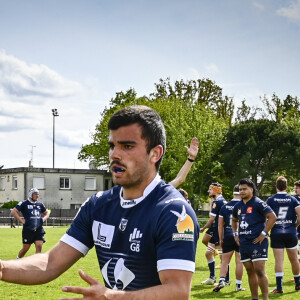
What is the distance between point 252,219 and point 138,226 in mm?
7841

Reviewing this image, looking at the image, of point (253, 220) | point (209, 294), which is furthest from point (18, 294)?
point (253, 220)

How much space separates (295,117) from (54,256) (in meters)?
67.5

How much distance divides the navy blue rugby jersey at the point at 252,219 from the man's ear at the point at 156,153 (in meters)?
7.67

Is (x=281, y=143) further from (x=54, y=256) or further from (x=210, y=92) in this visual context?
(x=54, y=256)

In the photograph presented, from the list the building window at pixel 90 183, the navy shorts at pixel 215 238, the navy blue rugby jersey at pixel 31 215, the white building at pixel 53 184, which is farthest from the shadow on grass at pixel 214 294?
the building window at pixel 90 183

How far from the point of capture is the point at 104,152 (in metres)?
69.3

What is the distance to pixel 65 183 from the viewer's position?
247 feet

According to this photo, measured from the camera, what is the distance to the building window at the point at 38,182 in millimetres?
72312

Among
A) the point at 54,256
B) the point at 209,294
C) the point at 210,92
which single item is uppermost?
the point at 210,92

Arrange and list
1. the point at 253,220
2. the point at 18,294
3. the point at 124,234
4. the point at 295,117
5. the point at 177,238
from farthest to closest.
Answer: the point at 295,117 → the point at 18,294 → the point at 253,220 → the point at 124,234 → the point at 177,238

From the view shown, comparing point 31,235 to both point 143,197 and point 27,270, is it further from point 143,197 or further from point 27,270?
point 143,197

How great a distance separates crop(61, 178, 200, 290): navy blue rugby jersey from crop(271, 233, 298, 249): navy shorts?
1072 cm

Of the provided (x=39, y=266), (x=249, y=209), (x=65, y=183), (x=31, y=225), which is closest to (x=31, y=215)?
(x=31, y=225)

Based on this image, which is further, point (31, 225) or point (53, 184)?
point (53, 184)
